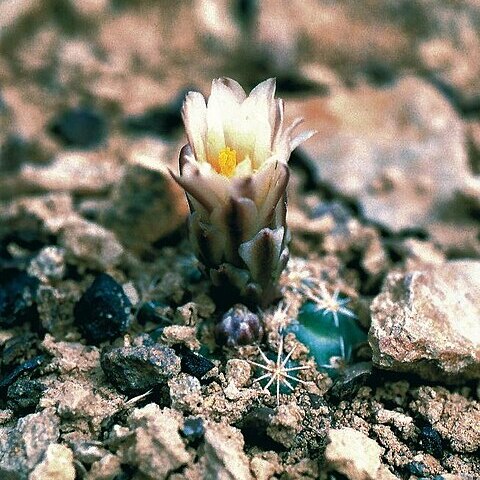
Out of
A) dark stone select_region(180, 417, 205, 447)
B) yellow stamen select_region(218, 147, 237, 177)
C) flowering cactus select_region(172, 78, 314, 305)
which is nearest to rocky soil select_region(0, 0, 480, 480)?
dark stone select_region(180, 417, 205, 447)

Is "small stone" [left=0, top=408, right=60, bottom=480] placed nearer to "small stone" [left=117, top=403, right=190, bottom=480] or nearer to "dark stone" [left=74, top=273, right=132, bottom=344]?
"small stone" [left=117, top=403, right=190, bottom=480]

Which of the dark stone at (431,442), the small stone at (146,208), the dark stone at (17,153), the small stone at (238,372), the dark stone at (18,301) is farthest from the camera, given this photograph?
the dark stone at (17,153)

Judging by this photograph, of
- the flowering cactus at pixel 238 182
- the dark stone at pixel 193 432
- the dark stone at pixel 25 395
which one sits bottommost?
the dark stone at pixel 25 395

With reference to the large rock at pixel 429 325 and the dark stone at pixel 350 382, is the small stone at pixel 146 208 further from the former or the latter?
the dark stone at pixel 350 382

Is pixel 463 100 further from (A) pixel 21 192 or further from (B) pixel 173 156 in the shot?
(A) pixel 21 192

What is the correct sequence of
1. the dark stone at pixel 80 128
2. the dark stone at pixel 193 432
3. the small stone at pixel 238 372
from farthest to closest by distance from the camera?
the dark stone at pixel 80 128 < the small stone at pixel 238 372 < the dark stone at pixel 193 432

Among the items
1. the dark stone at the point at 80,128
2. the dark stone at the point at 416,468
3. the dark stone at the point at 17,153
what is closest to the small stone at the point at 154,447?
the dark stone at the point at 416,468
